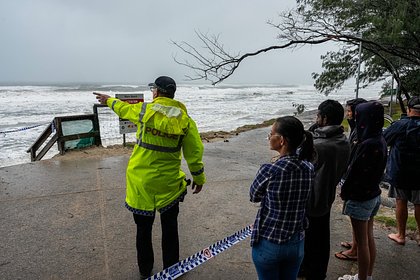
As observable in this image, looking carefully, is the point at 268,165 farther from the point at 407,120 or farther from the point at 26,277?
the point at 26,277

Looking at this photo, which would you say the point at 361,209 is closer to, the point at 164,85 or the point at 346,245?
the point at 346,245

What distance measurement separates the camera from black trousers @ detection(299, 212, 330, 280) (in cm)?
279

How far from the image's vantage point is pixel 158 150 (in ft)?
8.87

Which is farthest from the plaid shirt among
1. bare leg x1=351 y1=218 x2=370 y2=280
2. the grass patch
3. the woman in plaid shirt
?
the grass patch

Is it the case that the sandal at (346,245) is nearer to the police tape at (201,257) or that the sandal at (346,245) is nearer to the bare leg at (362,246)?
the bare leg at (362,246)

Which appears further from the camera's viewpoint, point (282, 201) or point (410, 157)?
point (410, 157)

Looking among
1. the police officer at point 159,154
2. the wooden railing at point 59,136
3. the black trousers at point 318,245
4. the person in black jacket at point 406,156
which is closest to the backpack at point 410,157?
the person in black jacket at point 406,156

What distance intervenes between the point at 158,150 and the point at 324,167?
4.21 ft

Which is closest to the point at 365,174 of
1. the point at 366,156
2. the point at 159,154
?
the point at 366,156

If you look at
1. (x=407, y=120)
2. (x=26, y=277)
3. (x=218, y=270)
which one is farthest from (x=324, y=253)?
(x=26, y=277)

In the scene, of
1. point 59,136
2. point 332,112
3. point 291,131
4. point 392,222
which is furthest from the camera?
point 59,136

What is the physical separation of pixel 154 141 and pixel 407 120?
2399 mm

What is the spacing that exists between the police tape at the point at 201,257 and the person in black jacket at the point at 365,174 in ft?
4.24

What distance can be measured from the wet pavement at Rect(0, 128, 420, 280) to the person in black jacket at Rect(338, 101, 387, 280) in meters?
0.52
